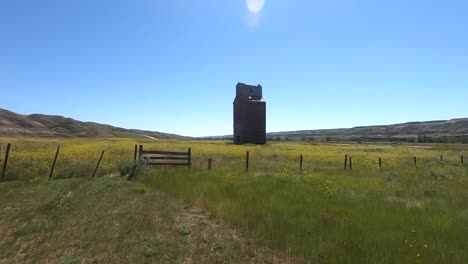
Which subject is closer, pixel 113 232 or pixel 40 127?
pixel 113 232

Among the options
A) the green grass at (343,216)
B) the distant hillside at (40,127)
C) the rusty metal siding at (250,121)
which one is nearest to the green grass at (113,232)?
the green grass at (343,216)

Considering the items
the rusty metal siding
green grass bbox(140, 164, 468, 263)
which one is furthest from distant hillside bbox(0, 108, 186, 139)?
green grass bbox(140, 164, 468, 263)

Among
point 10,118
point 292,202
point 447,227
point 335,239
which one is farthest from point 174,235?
point 10,118

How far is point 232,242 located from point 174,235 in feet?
4.87

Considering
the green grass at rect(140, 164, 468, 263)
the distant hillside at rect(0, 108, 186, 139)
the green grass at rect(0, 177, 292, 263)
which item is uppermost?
the distant hillside at rect(0, 108, 186, 139)

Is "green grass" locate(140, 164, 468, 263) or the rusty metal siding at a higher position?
the rusty metal siding

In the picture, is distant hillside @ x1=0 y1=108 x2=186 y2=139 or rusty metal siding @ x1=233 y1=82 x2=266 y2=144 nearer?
rusty metal siding @ x1=233 y1=82 x2=266 y2=144

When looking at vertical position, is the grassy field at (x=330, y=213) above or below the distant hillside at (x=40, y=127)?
below

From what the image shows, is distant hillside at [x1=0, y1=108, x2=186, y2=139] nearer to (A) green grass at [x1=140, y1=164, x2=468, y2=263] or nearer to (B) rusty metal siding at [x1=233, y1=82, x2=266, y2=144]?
(B) rusty metal siding at [x1=233, y1=82, x2=266, y2=144]

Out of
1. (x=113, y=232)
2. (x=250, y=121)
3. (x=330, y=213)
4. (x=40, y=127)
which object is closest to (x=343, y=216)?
(x=330, y=213)

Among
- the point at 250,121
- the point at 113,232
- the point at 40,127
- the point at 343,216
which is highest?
the point at 250,121

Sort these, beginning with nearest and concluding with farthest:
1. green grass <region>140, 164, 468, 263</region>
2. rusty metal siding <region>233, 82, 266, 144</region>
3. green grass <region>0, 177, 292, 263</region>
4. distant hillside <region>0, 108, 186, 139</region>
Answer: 1. green grass <region>140, 164, 468, 263</region>
2. green grass <region>0, 177, 292, 263</region>
3. rusty metal siding <region>233, 82, 266, 144</region>
4. distant hillside <region>0, 108, 186, 139</region>

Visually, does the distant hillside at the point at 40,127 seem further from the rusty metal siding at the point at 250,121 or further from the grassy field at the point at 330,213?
the grassy field at the point at 330,213

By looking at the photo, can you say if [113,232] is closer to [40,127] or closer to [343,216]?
[343,216]
